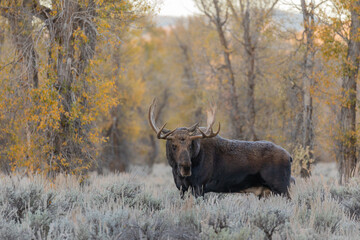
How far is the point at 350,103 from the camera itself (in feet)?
41.8

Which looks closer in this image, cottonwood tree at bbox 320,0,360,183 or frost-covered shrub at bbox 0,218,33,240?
frost-covered shrub at bbox 0,218,33,240

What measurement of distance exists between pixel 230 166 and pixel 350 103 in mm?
5895

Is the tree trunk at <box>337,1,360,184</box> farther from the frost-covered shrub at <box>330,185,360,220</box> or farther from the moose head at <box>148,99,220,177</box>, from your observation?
the moose head at <box>148,99,220,177</box>

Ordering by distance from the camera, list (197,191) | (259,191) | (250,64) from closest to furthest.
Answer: (197,191) → (259,191) → (250,64)

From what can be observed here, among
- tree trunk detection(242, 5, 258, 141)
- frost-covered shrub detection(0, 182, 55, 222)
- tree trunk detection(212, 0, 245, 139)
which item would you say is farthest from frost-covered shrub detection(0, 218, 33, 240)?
tree trunk detection(212, 0, 245, 139)

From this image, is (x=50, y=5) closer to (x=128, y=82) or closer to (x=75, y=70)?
(x=75, y=70)

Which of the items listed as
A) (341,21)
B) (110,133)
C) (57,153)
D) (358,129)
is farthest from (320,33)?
(110,133)

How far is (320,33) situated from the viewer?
43.3 ft

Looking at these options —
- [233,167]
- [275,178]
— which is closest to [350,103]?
[275,178]

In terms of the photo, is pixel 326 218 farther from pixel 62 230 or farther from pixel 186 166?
pixel 62 230

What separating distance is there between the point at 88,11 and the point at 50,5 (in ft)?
4.04

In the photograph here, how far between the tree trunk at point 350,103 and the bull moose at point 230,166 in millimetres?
4955

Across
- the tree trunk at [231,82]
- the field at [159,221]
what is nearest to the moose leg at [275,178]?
the field at [159,221]

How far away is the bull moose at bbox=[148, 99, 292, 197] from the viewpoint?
26.4 ft
